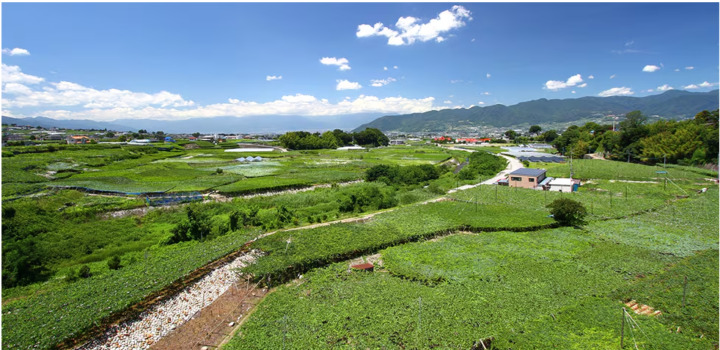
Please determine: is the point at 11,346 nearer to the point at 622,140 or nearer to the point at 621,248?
the point at 621,248

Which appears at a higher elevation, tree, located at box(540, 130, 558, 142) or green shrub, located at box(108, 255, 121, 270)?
tree, located at box(540, 130, 558, 142)

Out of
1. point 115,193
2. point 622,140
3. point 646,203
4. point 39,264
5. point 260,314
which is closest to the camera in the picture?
point 260,314

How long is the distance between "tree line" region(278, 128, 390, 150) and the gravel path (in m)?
85.3

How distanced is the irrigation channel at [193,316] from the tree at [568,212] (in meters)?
22.3

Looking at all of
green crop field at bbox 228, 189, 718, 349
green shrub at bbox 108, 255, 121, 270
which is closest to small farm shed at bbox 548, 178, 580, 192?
green crop field at bbox 228, 189, 718, 349

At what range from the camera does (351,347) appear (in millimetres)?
10953

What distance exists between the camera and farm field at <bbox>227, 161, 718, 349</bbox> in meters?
11.3

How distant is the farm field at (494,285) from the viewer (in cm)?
1134

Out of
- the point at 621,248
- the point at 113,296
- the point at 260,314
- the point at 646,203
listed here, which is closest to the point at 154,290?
the point at 113,296

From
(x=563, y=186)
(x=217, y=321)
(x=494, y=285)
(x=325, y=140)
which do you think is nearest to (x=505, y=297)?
(x=494, y=285)

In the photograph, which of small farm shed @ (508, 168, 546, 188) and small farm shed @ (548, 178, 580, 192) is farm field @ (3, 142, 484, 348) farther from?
small farm shed @ (548, 178, 580, 192)

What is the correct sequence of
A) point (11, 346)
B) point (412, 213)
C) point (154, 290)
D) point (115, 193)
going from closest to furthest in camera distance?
point (11, 346) < point (154, 290) < point (412, 213) < point (115, 193)

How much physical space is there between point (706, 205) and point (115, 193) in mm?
59409

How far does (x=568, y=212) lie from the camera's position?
78.2ft
